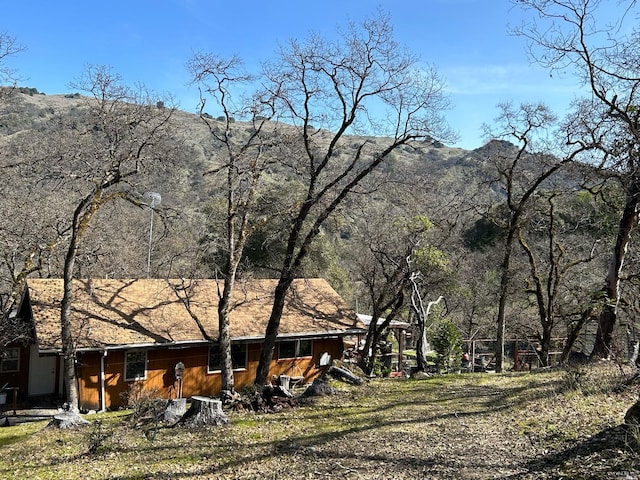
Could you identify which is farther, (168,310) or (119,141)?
(168,310)

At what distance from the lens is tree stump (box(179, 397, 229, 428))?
10.1m

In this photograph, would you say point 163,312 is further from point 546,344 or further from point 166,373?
point 546,344

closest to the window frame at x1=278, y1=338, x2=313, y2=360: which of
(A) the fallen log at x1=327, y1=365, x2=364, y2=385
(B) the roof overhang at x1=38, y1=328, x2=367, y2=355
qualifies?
(B) the roof overhang at x1=38, y1=328, x2=367, y2=355

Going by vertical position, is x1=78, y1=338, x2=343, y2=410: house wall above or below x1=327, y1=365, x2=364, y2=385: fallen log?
below

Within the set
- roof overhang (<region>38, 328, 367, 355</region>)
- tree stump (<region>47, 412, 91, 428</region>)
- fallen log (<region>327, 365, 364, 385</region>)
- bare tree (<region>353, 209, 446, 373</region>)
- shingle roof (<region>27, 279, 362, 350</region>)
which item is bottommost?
tree stump (<region>47, 412, 91, 428</region>)

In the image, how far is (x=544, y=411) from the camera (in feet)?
29.9

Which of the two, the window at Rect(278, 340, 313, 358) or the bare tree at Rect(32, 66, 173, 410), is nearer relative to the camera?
the bare tree at Rect(32, 66, 173, 410)

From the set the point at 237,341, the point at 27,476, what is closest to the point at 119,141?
the point at 237,341

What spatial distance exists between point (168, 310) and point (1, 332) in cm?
530

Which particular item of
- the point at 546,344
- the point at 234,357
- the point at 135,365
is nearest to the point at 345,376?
the point at 234,357

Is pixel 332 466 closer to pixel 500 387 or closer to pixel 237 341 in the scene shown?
pixel 500 387

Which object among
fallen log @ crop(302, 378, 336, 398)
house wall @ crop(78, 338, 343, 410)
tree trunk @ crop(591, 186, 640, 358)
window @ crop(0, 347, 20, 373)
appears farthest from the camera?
window @ crop(0, 347, 20, 373)

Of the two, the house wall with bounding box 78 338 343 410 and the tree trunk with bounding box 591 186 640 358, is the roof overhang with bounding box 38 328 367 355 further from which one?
the tree trunk with bounding box 591 186 640 358

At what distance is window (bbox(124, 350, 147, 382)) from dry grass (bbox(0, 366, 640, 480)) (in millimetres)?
5098
